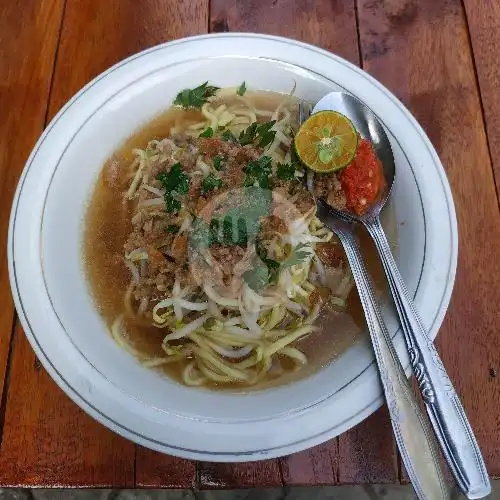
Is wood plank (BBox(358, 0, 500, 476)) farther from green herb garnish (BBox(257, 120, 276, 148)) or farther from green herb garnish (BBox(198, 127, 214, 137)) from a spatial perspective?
green herb garnish (BBox(198, 127, 214, 137))

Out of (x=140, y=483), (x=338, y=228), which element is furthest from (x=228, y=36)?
(x=140, y=483)

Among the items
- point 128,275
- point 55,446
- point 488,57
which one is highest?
point 488,57

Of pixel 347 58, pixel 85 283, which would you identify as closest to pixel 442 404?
pixel 85 283

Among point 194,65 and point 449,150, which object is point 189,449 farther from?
point 449,150

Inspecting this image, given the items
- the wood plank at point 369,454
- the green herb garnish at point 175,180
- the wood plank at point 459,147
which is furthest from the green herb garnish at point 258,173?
the wood plank at point 369,454

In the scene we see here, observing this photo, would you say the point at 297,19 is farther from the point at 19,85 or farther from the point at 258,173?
the point at 19,85
